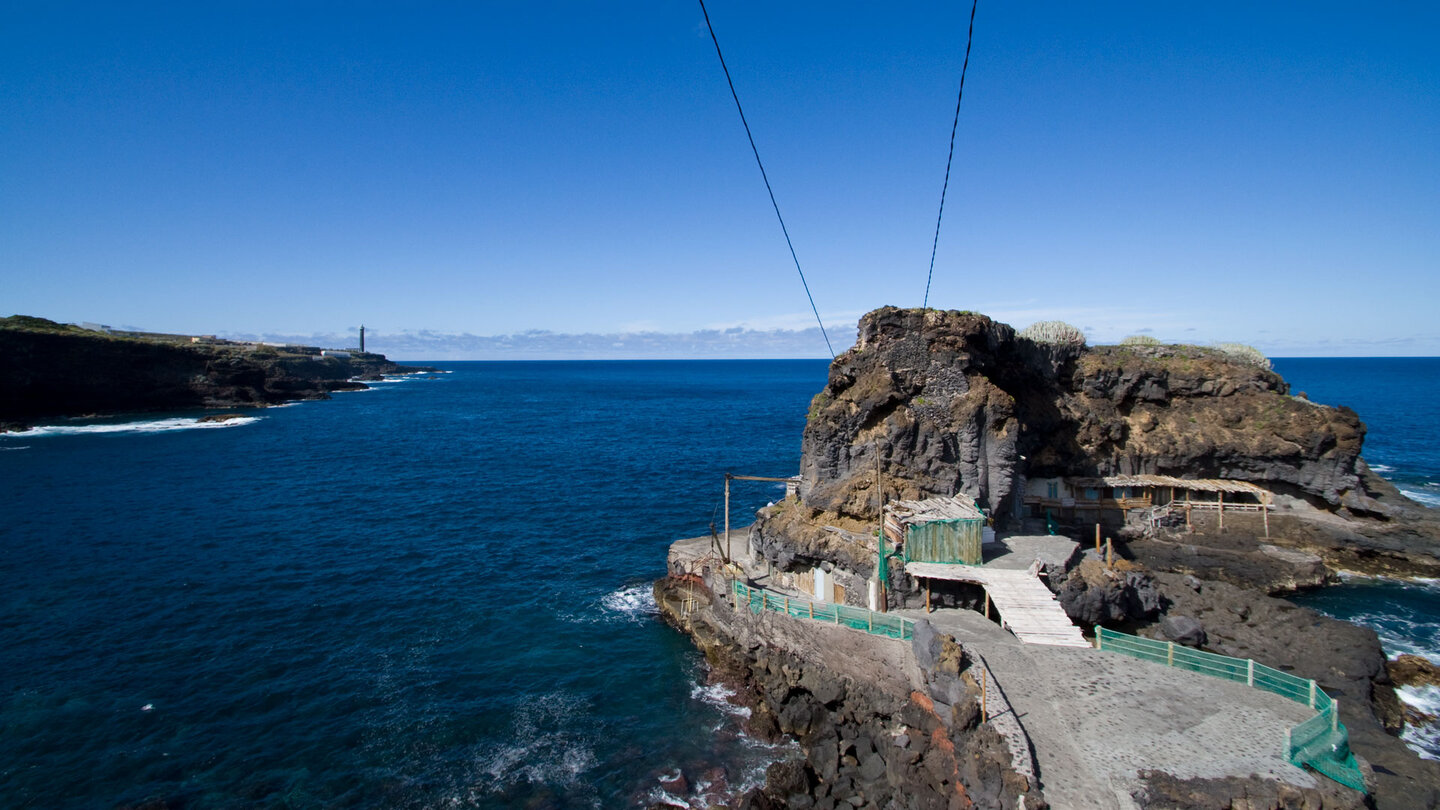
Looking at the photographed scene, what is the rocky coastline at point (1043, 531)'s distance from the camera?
18.6m

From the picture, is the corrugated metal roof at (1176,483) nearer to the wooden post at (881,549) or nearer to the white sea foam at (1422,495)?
the white sea foam at (1422,495)

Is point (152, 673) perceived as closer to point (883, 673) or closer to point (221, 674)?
point (221, 674)

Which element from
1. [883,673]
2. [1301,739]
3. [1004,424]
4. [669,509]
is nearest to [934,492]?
[1004,424]

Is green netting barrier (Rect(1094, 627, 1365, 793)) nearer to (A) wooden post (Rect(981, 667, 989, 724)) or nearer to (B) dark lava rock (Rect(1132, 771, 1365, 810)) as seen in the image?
(B) dark lava rock (Rect(1132, 771, 1365, 810))

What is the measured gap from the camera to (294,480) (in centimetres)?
5784

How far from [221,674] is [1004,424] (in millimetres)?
32449

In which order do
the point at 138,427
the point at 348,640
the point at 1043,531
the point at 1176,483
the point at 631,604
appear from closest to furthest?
the point at 348,640 < the point at 631,604 < the point at 1043,531 < the point at 1176,483 < the point at 138,427

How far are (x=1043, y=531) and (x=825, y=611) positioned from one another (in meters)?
15.7

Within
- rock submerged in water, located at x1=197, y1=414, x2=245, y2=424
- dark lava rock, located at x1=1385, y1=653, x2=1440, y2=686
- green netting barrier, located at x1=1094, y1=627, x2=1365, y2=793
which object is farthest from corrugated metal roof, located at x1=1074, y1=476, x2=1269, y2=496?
rock submerged in water, located at x1=197, y1=414, x2=245, y2=424

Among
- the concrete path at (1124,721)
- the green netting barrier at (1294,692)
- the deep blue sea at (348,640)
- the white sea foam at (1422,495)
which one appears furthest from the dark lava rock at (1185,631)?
the white sea foam at (1422,495)

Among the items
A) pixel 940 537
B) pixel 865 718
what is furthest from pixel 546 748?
pixel 940 537

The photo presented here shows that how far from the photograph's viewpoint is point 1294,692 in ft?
60.5

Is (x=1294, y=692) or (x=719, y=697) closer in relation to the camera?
(x=1294, y=692)

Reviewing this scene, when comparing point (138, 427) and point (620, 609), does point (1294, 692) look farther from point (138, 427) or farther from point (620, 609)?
point (138, 427)
